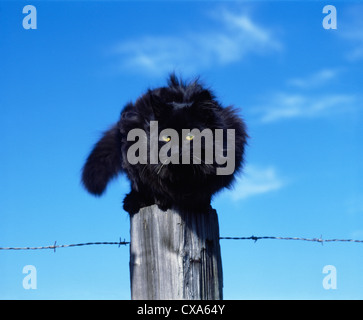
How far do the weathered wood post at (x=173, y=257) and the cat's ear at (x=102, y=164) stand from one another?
174 cm

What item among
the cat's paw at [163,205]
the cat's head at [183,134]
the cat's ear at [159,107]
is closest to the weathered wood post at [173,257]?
the cat's paw at [163,205]

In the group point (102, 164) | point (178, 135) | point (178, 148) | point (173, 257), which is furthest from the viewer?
point (102, 164)

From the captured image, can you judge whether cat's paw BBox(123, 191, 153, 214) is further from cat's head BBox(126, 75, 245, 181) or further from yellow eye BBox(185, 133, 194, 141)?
yellow eye BBox(185, 133, 194, 141)

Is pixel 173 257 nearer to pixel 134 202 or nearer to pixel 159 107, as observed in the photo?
pixel 134 202

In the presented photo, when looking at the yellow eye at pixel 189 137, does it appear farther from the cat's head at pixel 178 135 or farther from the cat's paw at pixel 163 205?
the cat's paw at pixel 163 205

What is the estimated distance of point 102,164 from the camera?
5.60 meters

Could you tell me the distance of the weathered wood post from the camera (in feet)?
11.8

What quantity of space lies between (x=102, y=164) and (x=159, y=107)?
3.92 ft

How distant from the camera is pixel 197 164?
4.53 m

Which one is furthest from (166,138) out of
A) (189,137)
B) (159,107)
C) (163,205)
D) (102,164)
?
(102,164)

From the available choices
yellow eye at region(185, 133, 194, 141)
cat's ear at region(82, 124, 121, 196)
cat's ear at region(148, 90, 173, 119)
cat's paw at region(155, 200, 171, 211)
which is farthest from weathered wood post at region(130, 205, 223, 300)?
cat's ear at region(82, 124, 121, 196)

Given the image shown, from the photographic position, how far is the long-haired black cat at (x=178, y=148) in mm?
4477
